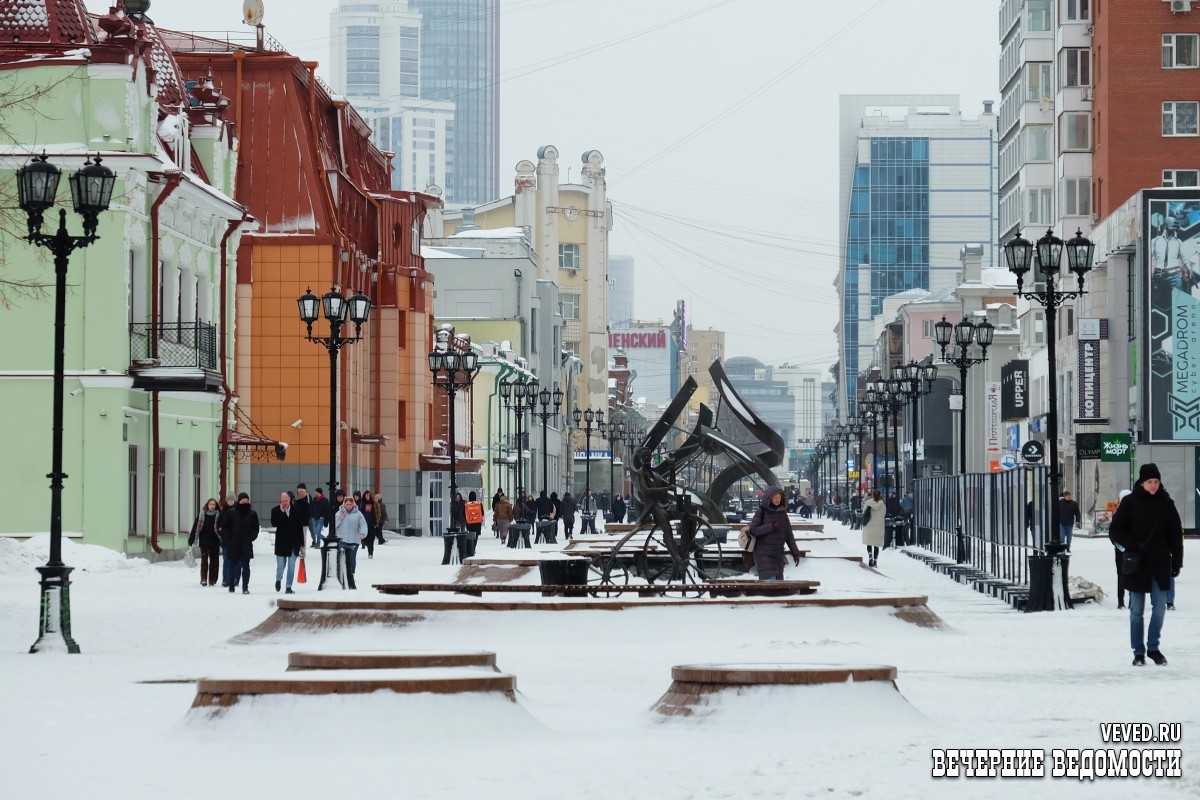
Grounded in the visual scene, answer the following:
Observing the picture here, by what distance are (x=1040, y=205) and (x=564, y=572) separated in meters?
58.6

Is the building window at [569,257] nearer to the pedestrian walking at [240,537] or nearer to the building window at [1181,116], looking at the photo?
the building window at [1181,116]

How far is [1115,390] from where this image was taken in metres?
65.0

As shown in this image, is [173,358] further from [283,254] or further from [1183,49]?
[1183,49]

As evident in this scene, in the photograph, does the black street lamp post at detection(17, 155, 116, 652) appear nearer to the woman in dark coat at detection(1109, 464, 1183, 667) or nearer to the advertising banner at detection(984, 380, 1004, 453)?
the woman in dark coat at detection(1109, 464, 1183, 667)

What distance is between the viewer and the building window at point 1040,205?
78.2m

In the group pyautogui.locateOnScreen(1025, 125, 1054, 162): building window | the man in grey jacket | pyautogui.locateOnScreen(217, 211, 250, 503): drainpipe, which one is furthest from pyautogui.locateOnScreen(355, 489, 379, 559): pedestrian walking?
pyautogui.locateOnScreen(1025, 125, 1054, 162): building window

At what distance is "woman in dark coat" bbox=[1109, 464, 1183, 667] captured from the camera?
16.2m

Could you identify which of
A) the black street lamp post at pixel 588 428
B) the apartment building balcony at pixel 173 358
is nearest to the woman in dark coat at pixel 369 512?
the apartment building balcony at pixel 173 358

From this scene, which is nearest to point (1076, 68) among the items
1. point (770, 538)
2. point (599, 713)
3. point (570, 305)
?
point (770, 538)

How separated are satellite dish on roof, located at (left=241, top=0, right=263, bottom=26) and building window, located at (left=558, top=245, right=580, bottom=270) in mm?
68035

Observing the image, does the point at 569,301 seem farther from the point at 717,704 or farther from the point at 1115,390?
the point at 717,704

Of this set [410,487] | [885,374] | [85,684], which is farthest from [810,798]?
[885,374]

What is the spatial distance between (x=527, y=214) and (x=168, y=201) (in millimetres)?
80979

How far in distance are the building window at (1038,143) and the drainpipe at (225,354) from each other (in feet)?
139
